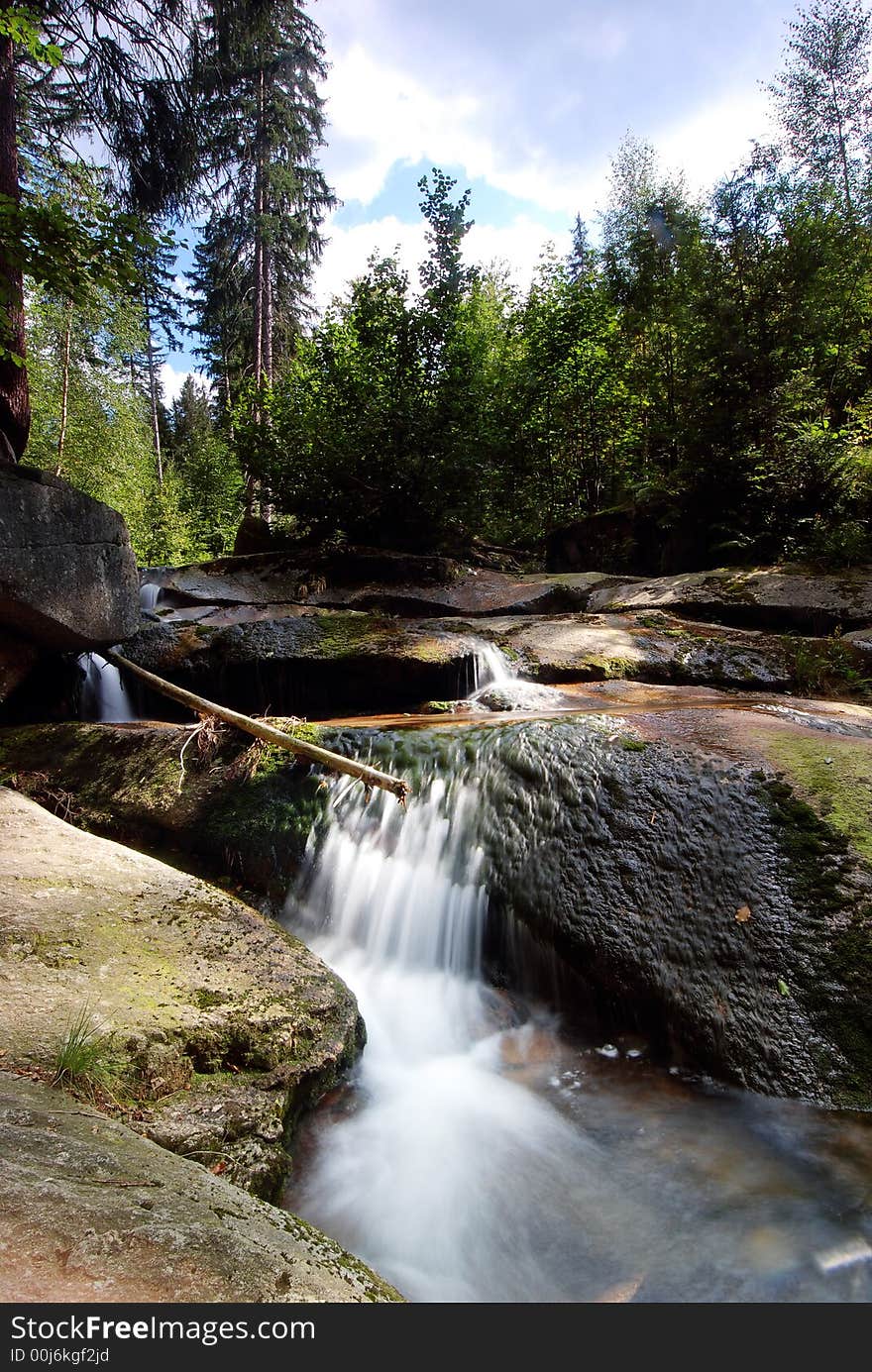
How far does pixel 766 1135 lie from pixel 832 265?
1286 cm

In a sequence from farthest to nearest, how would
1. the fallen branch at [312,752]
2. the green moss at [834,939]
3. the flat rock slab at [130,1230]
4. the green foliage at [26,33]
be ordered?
the fallen branch at [312,752] → the green foliage at [26,33] → the green moss at [834,939] → the flat rock slab at [130,1230]

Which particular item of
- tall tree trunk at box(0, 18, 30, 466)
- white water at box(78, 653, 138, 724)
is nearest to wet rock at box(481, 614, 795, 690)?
white water at box(78, 653, 138, 724)

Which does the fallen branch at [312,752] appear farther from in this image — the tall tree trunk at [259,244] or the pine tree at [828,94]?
the pine tree at [828,94]

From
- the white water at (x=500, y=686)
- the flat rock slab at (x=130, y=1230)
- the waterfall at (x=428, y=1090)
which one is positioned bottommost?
the waterfall at (x=428, y=1090)

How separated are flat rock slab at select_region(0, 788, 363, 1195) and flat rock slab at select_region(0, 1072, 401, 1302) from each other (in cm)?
46

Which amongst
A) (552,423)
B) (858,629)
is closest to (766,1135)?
(858,629)

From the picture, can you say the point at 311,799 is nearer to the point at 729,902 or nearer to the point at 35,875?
the point at 35,875

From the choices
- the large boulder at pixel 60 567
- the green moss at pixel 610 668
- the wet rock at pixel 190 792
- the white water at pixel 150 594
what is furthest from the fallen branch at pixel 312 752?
the white water at pixel 150 594

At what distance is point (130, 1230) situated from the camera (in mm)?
1302

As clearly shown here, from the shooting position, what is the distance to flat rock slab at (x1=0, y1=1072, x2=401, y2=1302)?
1154mm

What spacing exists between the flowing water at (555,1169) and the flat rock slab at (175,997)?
0.34 m

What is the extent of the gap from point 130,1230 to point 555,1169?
198 centimetres

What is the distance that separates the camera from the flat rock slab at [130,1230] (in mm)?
1154

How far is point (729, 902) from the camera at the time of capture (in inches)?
132
